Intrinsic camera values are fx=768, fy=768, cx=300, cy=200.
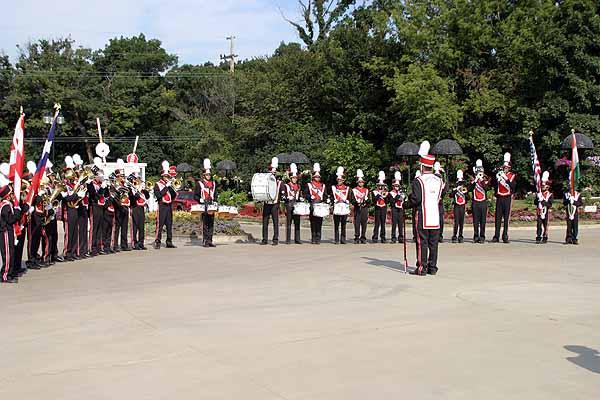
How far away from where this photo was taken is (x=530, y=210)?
3212 centimetres

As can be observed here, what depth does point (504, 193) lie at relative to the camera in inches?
844

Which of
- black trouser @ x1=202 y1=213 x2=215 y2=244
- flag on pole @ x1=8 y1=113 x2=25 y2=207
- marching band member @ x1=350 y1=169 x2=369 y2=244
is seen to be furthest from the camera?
marching band member @ x1=350 y1=169 x2=369 y2=244

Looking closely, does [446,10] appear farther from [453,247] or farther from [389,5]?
[453,247]

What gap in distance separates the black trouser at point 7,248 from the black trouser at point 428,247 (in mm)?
7345

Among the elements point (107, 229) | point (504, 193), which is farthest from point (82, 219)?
point (504, 193)

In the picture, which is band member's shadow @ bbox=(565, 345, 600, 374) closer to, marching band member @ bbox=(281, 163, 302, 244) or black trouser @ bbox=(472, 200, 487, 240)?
black trouser @ bbox=(472, 200, 487, 240)

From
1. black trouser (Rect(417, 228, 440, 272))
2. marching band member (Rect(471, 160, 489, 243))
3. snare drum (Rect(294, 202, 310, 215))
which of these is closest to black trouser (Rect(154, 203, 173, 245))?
snare drum (Rect(294, 202, 310, 215))

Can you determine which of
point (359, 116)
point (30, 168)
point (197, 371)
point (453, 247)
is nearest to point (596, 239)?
point (453, 247)

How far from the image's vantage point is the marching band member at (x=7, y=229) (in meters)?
13.5

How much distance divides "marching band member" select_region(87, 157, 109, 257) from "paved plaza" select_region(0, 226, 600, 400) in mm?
2719

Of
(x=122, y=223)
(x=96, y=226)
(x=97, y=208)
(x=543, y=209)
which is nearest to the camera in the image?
(x=97, y=208)

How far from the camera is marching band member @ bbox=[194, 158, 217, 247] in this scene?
807 inches

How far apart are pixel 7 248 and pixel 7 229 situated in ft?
1.11

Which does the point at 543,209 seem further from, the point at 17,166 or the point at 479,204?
the point at 17,166
